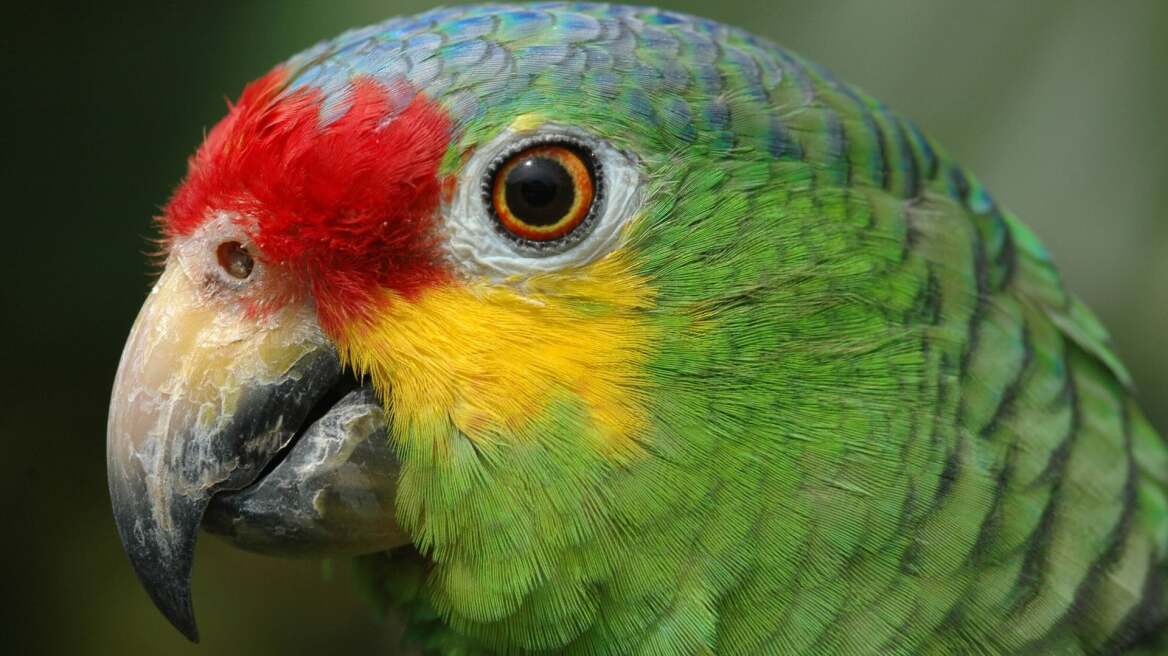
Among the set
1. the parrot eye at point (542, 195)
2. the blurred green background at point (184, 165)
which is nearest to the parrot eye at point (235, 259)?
the parrot eye at point (542, 195)

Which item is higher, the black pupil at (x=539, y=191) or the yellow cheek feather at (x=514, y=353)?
the black pupil at (x=539, y=191)

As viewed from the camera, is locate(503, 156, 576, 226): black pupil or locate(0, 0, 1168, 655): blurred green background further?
locate(0, 0, 1168, 655): blurred green background

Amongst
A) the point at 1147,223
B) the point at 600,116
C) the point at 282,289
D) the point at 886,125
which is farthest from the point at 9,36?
the point at 1147,223

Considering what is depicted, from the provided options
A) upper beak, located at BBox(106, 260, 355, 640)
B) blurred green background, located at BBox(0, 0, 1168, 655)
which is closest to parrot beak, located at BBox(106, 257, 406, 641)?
upper beak, located at BBox(106, 260, 355, 640)

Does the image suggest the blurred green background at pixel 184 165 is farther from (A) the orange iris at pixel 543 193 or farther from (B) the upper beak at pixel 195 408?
(A) the orange iris at pixel 543 193

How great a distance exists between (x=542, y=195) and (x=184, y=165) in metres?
1.61

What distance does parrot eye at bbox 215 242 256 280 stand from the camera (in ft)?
3.51

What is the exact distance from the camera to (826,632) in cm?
103

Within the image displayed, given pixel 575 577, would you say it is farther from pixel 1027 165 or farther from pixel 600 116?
pixel 1027 165

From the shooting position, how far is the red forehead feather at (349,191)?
1.02 meters

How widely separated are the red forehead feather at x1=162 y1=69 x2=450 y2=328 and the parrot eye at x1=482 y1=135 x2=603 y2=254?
7 cm

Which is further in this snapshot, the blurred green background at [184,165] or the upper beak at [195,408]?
the blurred green background at [184,165]

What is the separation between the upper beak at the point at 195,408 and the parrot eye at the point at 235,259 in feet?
0.12

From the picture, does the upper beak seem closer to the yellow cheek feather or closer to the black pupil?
the yellow cheek feather
